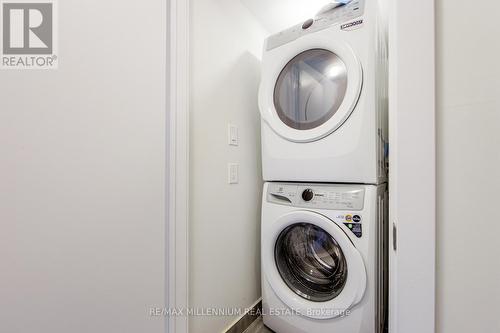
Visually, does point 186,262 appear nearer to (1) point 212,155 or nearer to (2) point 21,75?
(1) point 212,155

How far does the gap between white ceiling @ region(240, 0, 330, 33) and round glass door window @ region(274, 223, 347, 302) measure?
1.39m

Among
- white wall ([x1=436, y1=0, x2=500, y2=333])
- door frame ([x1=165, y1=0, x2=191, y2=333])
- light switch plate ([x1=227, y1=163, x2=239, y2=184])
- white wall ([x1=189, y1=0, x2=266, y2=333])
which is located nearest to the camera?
white wall ([x1=436, y1=0, x2=500, y2=333])

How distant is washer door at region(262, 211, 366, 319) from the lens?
0.99 m

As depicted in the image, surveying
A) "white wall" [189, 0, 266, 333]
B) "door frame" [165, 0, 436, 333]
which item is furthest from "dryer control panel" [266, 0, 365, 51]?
"door frame" [165, 0, 436, 333]

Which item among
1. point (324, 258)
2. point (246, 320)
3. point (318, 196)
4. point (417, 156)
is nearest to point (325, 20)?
point (318, 196)

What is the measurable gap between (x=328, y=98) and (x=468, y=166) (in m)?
0.86

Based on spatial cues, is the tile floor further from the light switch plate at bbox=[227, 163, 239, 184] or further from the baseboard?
the light switch plate at bbox=[227, 163, 239, 184]

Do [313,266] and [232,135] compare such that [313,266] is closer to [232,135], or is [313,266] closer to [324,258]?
[324,258]

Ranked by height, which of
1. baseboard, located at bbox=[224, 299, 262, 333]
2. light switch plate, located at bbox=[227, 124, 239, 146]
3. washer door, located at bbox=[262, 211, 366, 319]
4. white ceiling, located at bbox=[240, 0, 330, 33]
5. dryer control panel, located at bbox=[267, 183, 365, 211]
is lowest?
baseboard, located at bbox=[224, 299, 262, 333]

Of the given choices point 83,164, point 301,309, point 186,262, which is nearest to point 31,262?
point 83,164

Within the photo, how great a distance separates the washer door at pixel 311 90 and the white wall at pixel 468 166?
67 centimetres

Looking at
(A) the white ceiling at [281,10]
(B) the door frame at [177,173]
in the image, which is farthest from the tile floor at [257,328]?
(A) the white ceiling at [281,10]

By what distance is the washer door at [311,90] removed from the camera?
40.9 inches

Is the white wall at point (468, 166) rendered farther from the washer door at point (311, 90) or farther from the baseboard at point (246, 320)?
the baseboard at point (246, 320)
